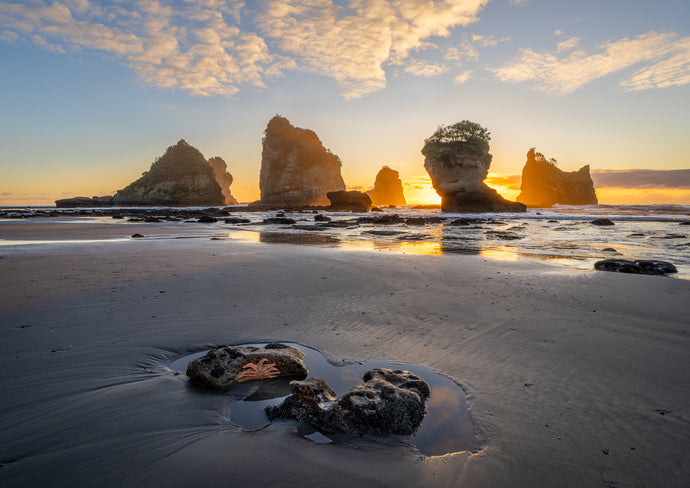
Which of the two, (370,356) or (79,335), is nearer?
(370,356)

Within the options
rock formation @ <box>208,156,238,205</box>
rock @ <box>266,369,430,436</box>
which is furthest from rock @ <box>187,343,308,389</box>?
rock formation @ <box>208,156,238,205</box>

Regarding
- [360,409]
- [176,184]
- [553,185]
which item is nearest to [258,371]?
[360,409]

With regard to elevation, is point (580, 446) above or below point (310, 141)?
below

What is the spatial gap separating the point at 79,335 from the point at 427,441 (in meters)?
4.10

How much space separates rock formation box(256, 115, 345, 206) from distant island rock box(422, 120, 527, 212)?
6456cm

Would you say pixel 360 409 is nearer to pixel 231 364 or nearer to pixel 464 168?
pixel 231 364

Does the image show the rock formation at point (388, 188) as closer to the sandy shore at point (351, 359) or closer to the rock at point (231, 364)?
the sandy shore at point (351, 359)

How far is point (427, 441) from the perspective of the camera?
7.69 ft

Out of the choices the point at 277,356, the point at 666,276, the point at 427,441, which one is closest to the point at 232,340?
the point at 277,356

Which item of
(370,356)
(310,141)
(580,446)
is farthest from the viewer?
(310,141)

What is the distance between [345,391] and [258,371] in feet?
2.75

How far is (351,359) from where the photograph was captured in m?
3.62

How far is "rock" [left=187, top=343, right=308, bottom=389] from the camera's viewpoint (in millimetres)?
2982

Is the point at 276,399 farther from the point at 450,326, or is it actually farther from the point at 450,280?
the point at 450,280
